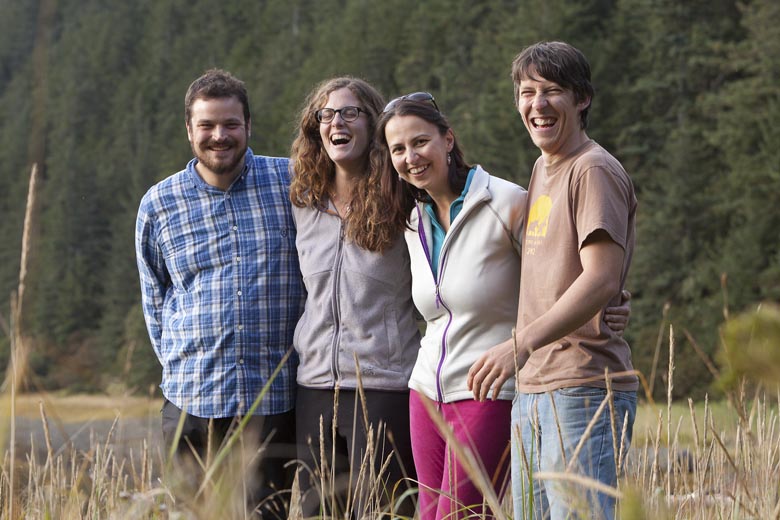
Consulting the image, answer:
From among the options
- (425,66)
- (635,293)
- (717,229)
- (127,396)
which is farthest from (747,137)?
(127,396)

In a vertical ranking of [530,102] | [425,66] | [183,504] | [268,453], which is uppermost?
[425,66]

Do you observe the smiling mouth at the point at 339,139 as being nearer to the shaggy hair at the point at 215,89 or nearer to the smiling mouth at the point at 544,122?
the shaggy hair at the point at 215,89

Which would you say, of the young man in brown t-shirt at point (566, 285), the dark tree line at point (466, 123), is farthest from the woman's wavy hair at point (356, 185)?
the dark tree line at point (466, 123)

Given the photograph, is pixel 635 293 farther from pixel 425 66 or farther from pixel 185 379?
pixel 185 379

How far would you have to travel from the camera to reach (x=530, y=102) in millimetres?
2516

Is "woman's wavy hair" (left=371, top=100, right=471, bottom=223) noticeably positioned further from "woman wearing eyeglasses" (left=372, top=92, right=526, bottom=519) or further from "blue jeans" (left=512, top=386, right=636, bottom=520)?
"blue jeans" (left=512, top=386, right=636, bottom=520)

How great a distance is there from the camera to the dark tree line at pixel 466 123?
85.8 ft

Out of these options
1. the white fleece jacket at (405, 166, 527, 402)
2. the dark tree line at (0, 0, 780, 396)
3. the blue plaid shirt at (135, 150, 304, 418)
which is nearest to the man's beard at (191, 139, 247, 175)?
the blue plaid shirt at (135, 150, 304, 418)

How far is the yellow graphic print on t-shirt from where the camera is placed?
2.47 metres

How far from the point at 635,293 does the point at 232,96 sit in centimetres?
2637

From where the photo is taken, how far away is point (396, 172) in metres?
3.15

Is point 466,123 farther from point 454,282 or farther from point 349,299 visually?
point 454,282

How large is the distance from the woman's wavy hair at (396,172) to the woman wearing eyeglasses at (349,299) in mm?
36

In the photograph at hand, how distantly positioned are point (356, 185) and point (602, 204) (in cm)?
116
